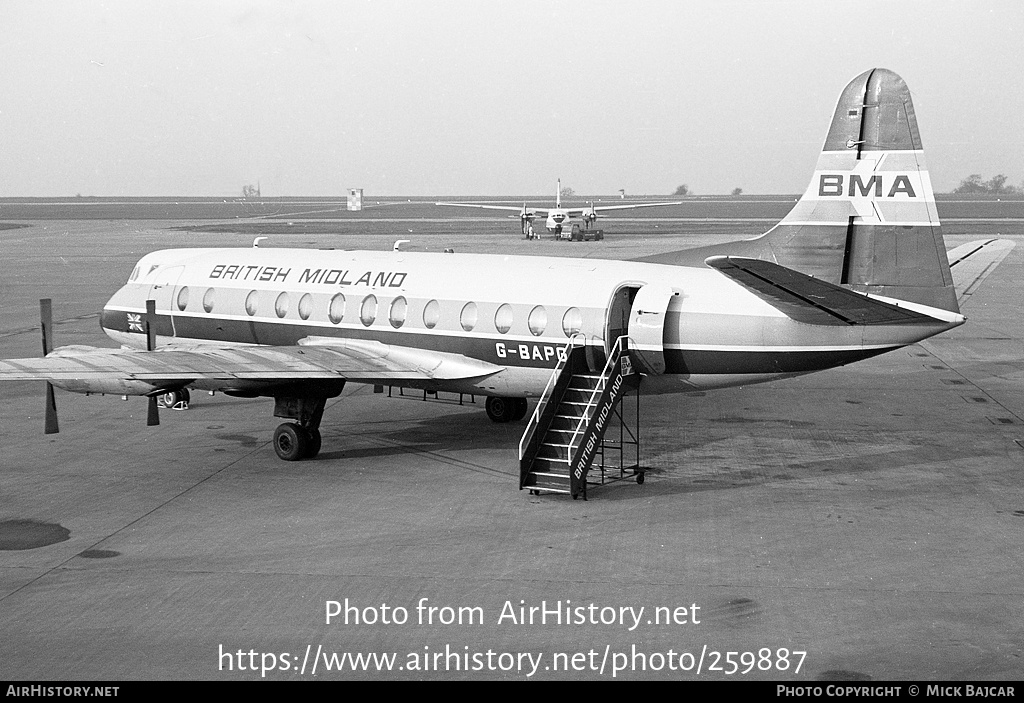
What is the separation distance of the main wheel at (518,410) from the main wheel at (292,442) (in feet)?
17.8

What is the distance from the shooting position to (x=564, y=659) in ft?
42.8

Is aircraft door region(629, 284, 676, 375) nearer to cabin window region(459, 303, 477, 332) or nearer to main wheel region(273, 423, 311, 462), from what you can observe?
cabin window region(459, 303, 477, 332)

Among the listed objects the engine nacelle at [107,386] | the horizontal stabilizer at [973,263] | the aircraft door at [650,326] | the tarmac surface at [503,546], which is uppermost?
the horizontal stabilizer at [973,263]

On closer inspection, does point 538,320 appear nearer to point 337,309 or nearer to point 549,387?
point 549,387

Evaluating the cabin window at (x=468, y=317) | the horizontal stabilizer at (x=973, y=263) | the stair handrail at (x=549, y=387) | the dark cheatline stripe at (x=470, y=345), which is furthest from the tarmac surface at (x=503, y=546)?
the horizontal stabilizer at (x=973, y=263)

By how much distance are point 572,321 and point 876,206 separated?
645cm

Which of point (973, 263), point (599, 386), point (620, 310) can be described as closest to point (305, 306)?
point (620, 310)

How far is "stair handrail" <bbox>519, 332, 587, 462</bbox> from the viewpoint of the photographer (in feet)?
66.4

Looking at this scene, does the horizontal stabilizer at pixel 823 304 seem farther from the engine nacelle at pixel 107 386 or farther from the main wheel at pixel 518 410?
the engine nacelle at pixel 107 386

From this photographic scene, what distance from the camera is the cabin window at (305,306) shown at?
25359 mm

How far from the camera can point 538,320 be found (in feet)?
73.8

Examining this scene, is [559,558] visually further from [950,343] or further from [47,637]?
[950,343]

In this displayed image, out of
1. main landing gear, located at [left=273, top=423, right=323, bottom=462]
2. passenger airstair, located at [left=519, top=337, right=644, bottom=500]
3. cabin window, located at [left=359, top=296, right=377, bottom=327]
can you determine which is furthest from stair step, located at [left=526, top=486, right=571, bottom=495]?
cabin window, located at [left=359, top=296, right=377, bottom=327]
